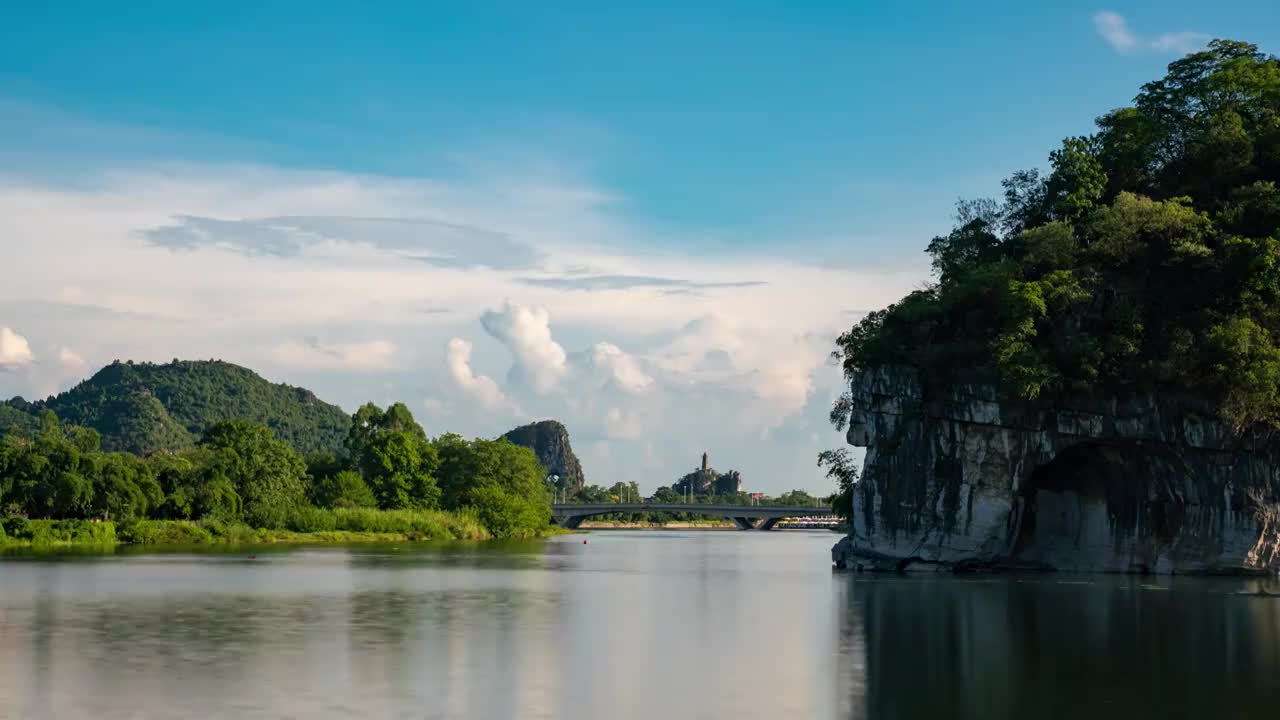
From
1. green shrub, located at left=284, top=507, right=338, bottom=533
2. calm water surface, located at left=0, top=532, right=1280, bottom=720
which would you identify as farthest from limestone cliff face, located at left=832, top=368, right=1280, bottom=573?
green shrub, located at left=284, top=507, right=338, bottom=533

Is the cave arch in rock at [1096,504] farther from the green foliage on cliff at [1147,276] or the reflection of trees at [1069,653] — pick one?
Result: the reflection of trees at [1069,653]

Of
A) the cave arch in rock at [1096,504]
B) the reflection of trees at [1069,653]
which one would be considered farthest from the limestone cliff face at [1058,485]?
the reflection of trees at [1069,653]

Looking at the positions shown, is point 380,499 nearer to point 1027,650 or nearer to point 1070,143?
point 1070,143

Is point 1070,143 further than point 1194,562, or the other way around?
point 1070,143

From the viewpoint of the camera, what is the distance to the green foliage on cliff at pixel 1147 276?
62.3m

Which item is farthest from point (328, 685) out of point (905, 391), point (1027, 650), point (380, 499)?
point (380, 499)

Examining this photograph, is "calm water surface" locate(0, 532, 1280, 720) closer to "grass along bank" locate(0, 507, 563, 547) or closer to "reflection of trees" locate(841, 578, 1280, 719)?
"reflection of trees" locate(841, 578, 1280, 719)

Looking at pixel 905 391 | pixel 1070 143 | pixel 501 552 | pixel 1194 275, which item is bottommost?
pixel 501 552

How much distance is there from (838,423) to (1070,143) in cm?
2089

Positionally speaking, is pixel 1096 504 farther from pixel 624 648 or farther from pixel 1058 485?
pixel 624 648

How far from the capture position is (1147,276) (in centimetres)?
6731

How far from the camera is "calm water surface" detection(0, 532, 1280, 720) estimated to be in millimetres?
23953

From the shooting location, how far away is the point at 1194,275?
66.0 m

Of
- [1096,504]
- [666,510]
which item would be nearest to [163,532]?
[1096,504]
